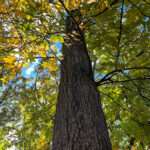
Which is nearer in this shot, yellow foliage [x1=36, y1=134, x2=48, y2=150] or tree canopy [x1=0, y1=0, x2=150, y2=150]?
tree canopy [x1=0, y1=0, x2=150, y2=150]

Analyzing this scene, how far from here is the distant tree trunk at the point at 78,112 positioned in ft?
8.68

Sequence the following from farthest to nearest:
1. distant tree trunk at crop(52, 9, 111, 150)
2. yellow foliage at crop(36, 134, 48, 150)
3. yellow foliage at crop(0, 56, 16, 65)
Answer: yellow foliage at crop(36, 134, 48, 150) → yellow foliage at crop(0, 56, 16, 65) → distant tree trunk at crop(52, 9, 111, 150)

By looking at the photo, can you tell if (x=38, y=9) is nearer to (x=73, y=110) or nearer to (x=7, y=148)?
(x=73, y=110)

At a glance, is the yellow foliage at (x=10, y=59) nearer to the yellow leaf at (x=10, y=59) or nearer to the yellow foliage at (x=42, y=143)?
the yellow leaf at (x=10, y=59)

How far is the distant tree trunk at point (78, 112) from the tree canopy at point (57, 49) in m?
0.26

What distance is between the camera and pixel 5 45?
130 inches

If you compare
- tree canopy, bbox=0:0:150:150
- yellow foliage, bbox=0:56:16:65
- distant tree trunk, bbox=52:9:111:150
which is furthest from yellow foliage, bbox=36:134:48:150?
yellow foliage, bbox=0:56:16:65

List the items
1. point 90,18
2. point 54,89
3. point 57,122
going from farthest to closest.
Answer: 1. point 54,89
2. point 90,18
3. point 57,122

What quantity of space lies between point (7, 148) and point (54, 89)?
2.03 metres

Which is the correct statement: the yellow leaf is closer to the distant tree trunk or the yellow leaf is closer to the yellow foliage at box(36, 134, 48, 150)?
the distant tree trunk

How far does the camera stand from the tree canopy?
10.5 ft

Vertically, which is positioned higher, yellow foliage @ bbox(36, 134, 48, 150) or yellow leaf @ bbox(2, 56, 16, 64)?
yellow leaf @ bbox(2, 56, 16, 64)

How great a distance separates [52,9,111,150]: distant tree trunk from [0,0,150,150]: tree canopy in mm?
260

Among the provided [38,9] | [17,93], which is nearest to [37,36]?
[38,9]
